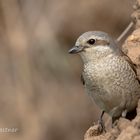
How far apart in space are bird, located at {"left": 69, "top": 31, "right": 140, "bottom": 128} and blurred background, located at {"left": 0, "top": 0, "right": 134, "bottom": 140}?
4829 mm

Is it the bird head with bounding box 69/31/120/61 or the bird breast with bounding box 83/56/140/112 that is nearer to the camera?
the bird breast with bounding box 83/56/140/112

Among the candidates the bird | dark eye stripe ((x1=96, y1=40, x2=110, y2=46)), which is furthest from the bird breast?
dark eye stripe ((x1=96, y1=40, x2=110, y2=46))

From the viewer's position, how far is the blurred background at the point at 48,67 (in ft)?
41.0

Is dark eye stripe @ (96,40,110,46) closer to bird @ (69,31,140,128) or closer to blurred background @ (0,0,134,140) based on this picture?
bird @ (69,31,140,128)

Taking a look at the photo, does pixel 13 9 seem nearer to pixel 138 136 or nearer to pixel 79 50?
pixel 79 50

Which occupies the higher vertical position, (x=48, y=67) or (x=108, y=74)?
(x=48, y=67)

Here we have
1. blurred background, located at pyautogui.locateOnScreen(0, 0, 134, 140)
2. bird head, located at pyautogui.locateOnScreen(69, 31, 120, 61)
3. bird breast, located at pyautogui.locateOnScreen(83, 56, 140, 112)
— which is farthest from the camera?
blurred background, located at pyautogui.locateOnScreen(0, 0, 134, 140)

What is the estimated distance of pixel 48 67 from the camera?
42.6 feet

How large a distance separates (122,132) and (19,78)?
593 cm

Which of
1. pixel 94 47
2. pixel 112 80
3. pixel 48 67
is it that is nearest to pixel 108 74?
pixel 112 80

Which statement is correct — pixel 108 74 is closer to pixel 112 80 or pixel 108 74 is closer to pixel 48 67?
pixel 112 80

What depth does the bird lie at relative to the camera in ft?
23.8

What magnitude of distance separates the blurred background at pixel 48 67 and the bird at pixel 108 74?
15.8 feet

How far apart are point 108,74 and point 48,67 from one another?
5.78m
